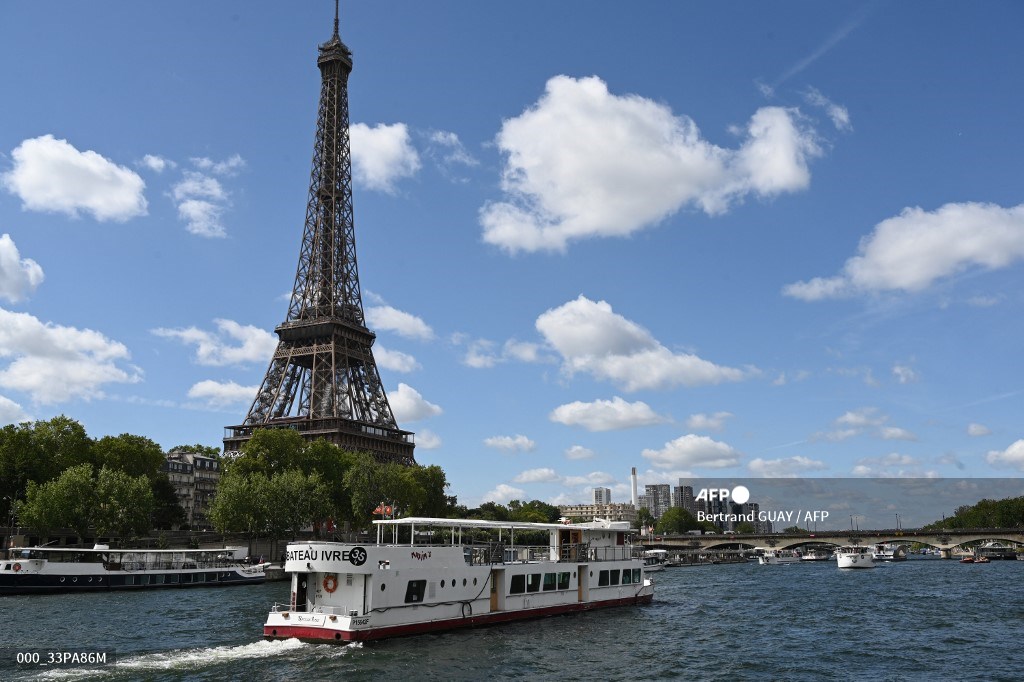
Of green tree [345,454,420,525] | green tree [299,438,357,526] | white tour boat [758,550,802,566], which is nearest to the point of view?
green tree [345,454,420,525]

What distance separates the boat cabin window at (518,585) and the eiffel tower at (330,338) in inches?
3329

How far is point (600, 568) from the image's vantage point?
169ft

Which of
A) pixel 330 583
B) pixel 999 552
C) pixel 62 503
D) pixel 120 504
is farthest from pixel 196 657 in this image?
pixel 999 552

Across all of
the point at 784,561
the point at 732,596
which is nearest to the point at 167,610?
the point at 732,596

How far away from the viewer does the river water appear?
102 ft

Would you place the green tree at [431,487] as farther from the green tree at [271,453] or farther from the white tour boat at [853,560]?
the white tour boat at [853,560]

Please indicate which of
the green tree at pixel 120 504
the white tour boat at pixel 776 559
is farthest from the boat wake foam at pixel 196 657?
the white tour boat at pixel 776 559

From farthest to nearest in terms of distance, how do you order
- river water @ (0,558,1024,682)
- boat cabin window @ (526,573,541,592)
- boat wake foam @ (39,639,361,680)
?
boat cabin window @ (526,573,541,592) → river water @ (0,558,1024,682) → boat wake foam @ (39,639,361,680)

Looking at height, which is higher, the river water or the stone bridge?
the river water

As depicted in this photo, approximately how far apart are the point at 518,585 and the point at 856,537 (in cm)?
14840

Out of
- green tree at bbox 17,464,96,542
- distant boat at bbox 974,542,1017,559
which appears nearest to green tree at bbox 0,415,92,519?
green tree at bbox 17,464,96,542

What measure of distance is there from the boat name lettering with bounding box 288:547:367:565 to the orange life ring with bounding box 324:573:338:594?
3.79ft

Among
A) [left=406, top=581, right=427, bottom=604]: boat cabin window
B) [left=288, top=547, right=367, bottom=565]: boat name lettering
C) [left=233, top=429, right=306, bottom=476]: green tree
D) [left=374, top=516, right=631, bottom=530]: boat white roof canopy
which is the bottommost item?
[left=406, top=581, right=427, bottom=604]: boat cabin window

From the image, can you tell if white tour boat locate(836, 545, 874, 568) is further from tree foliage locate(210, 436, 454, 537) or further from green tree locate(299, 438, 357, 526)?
green tree locate(299, 438, 357, 526)
